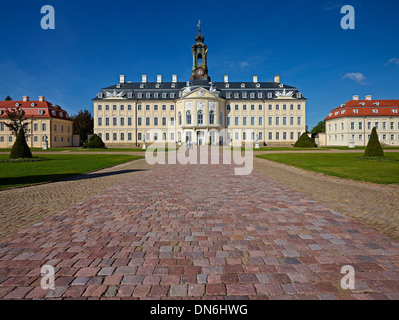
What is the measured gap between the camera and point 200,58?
5812 cm

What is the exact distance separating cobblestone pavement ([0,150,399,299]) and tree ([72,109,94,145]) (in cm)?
7073

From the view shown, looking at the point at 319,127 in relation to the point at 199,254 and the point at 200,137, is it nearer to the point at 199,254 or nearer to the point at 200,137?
the point at 200,137

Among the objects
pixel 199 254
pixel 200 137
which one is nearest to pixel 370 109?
pixel 200 137

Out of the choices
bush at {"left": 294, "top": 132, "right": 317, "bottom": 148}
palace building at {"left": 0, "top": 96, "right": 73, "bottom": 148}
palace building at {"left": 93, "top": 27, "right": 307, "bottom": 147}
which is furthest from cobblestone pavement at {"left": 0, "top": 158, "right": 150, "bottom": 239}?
palace building at {"left": 0, "top": 96, "right": 73, "bottom": 148}

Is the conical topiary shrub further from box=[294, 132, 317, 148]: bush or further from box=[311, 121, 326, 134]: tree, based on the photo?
box=[311, 121, 326, 134]: tree

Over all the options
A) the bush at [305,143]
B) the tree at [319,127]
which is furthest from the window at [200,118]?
the tree at [319,127]

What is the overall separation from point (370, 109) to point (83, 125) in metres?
72.3

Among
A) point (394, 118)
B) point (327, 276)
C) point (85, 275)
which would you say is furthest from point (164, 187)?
point (394, 118)

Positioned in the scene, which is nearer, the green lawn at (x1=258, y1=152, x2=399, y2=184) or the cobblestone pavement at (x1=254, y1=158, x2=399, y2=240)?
the cobblestone pavement at (x1=254, y1=158, x2=399, y2=240)

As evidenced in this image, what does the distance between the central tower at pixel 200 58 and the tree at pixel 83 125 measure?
33989 millimetres

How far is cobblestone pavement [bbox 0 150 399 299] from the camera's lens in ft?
8.17

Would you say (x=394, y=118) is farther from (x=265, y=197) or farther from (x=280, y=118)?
(x=265, y=197)

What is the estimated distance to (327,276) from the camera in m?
2.72
